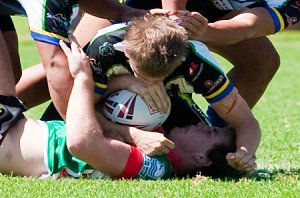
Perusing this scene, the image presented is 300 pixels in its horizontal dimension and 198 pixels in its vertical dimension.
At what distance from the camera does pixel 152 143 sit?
4.84 meters

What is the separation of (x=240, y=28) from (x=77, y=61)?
1.14 meters

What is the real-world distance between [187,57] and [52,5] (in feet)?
2.54

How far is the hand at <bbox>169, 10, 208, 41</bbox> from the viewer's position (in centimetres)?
506

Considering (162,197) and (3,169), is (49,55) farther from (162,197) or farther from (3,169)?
(162,197)

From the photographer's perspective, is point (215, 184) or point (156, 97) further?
point (156, 97)

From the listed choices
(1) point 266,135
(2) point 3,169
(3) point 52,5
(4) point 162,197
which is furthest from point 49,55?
(1) point 266,135

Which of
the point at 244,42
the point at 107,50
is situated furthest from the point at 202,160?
the point at 244,42

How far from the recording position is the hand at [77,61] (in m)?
4.86

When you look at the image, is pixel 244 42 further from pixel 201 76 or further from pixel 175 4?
pixel 201 76

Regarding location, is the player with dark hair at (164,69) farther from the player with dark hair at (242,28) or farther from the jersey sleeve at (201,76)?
the player with dark hair at (242,28)

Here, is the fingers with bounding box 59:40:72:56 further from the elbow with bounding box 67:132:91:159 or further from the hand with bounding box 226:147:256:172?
the hand with bounding box 226:147:256:172

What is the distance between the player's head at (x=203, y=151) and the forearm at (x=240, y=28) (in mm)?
578

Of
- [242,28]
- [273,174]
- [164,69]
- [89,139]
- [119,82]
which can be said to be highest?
[164,69]

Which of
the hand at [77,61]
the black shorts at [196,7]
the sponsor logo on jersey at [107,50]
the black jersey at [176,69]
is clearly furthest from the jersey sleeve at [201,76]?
the black shorts at [196,7]
